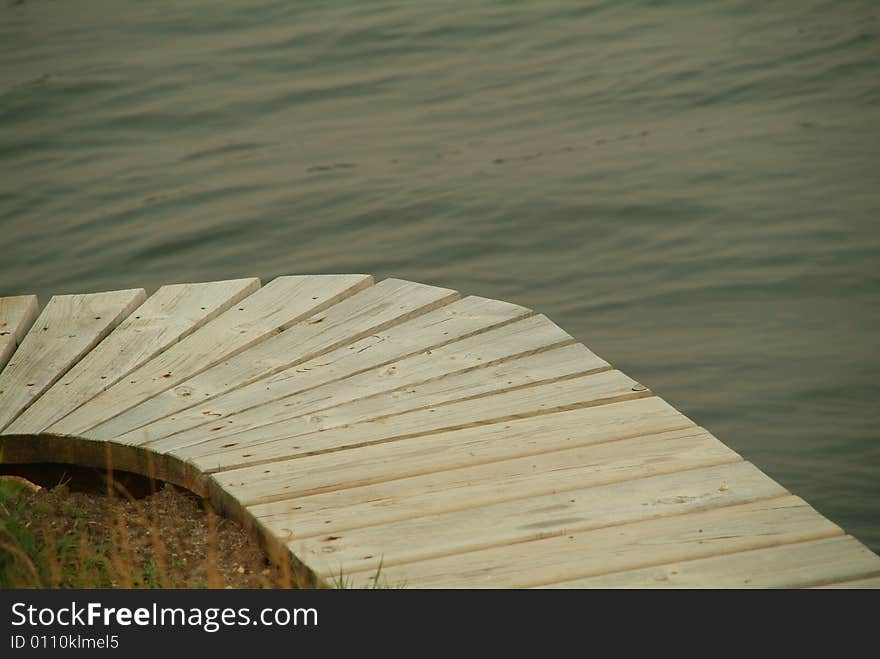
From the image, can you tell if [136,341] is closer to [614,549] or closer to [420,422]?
[420,422]

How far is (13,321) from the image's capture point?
11.6ft

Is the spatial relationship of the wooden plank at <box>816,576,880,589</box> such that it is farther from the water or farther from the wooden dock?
the water

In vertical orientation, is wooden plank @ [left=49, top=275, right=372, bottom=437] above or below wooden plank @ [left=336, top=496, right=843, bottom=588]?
above

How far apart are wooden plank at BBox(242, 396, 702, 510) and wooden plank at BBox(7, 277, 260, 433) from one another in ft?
2.25

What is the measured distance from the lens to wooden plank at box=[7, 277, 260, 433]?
305 centimetres

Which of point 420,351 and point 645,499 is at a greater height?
point 420,351

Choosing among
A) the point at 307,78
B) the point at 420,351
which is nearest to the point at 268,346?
the point at 420,351

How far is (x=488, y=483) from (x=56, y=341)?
56.6 inches

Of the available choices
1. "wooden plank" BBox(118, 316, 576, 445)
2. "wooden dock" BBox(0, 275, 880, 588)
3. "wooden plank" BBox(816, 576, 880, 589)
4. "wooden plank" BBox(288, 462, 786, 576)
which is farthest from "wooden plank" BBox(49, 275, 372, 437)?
"wooden plank" BBox(816, 576, 880, 589)

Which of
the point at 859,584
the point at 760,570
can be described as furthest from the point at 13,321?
the point at 859,584
